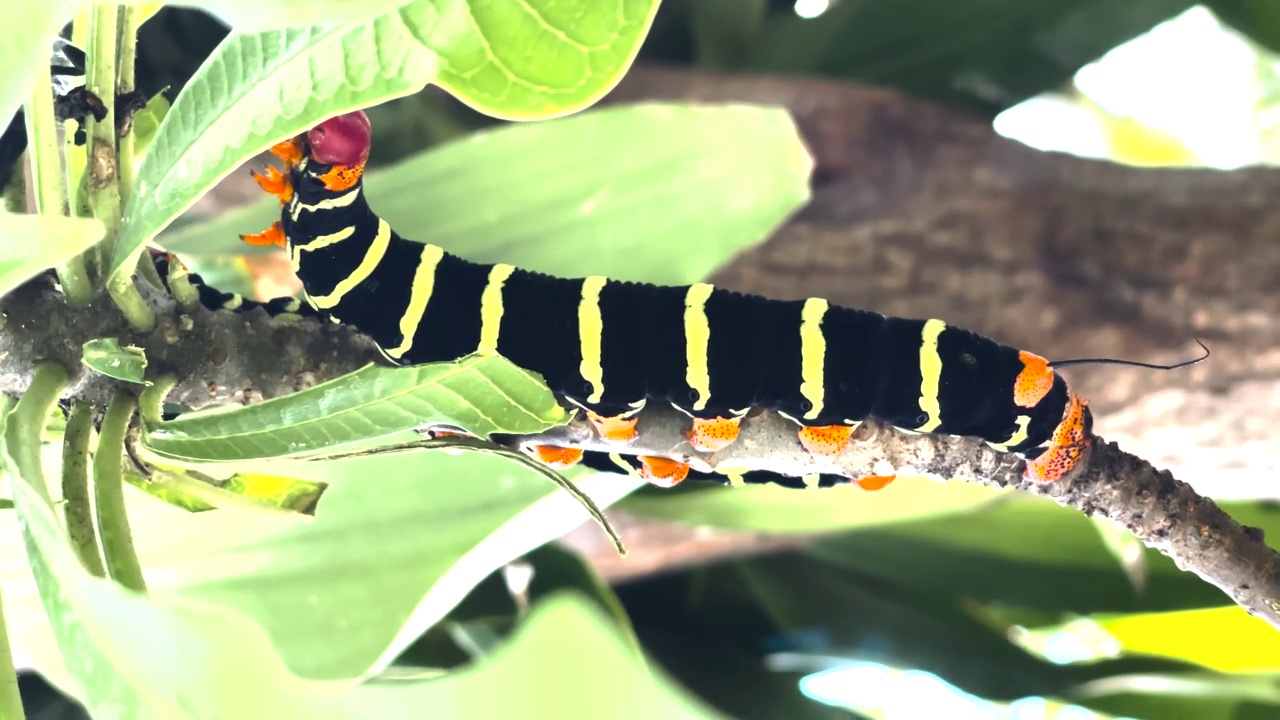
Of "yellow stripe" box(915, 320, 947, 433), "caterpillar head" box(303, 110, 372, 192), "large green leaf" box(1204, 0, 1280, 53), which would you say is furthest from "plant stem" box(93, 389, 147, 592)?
"large green leaf" box(1204, 0, 1280, 53)

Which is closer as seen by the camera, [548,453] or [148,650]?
[148,650]

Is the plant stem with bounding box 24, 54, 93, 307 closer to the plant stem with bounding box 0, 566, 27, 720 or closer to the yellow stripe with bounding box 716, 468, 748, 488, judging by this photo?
the plant stem with bounding box 0, 566, 27, 720

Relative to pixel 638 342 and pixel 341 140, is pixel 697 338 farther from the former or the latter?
pixel 341 140

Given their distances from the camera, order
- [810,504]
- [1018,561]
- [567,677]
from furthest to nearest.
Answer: [1018,561] → [810,504] → [567,677]

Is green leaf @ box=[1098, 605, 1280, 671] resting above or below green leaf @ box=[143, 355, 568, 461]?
below

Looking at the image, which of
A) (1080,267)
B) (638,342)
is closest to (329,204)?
(638,342)
